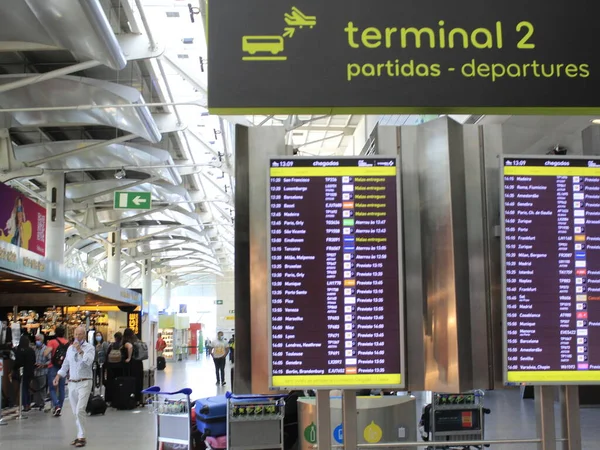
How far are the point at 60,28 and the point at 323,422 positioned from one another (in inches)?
391

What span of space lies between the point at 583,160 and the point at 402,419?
12.3 ft

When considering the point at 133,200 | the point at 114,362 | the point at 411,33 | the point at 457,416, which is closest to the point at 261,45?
the point at 411,33

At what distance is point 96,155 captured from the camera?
22.6 m

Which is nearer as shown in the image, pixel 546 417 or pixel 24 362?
pixel 546 417

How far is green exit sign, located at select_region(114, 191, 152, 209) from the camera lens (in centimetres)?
2083

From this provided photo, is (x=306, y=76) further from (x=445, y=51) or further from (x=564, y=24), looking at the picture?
(x=564, y=24)

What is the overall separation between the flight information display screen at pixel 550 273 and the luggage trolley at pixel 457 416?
3.85 m

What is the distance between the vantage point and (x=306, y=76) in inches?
136

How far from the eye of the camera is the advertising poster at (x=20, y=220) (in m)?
16.5

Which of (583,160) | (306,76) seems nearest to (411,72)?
(306,76)

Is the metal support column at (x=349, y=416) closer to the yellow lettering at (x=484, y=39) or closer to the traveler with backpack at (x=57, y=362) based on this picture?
the yellow lettering at (x=484, y=39)

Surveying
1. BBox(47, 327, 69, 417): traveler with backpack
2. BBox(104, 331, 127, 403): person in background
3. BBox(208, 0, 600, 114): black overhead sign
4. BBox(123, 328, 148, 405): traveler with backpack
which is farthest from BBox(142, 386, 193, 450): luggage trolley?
BBox(123, 328, 148, 405): traveler with backpack

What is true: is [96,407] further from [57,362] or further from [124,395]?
[57,362]

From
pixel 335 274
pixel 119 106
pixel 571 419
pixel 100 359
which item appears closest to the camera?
pixel 335 274
